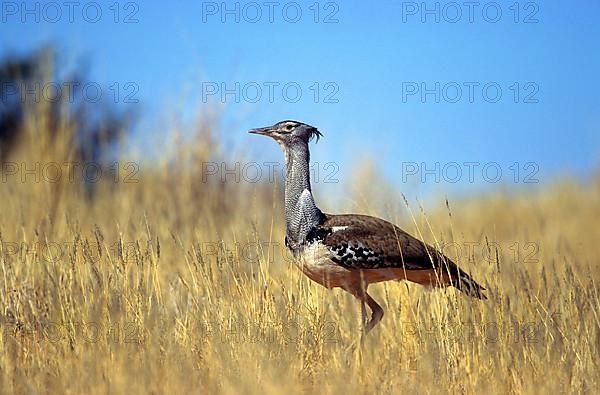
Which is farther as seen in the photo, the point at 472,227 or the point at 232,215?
the point at 472,227

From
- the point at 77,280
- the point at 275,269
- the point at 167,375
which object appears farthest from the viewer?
the point at 275,269

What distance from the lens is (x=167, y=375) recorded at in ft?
13.1

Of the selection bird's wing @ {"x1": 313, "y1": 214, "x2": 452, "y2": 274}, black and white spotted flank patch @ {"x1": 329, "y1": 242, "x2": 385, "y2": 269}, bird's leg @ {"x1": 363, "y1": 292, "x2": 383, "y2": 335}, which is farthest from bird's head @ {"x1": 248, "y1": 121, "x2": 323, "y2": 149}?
bird's leg @ {"x1": 363, "y1": 292, "x2": 383, "y2": 335}

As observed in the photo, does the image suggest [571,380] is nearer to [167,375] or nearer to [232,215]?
[167,375]

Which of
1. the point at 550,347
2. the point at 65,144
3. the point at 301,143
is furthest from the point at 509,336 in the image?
the point at 65,144

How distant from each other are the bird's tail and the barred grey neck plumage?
2.92ft

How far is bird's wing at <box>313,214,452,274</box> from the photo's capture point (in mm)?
5219

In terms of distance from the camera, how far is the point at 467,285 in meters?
5.26

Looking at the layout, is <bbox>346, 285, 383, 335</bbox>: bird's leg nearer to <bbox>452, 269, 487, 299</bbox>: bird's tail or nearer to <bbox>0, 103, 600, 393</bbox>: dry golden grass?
<bbox>0, 103, 600, 393</bbox>: dry golden grass

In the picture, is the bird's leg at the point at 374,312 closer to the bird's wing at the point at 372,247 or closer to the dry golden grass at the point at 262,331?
the dry golden grass at the point at 262,331

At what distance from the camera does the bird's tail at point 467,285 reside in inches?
204

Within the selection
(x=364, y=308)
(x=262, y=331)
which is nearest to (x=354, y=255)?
(x=364, y=308)

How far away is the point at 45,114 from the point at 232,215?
222 centimetres

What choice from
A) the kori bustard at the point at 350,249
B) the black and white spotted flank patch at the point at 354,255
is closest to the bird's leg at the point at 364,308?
the kori bustard at the point at 350,249
